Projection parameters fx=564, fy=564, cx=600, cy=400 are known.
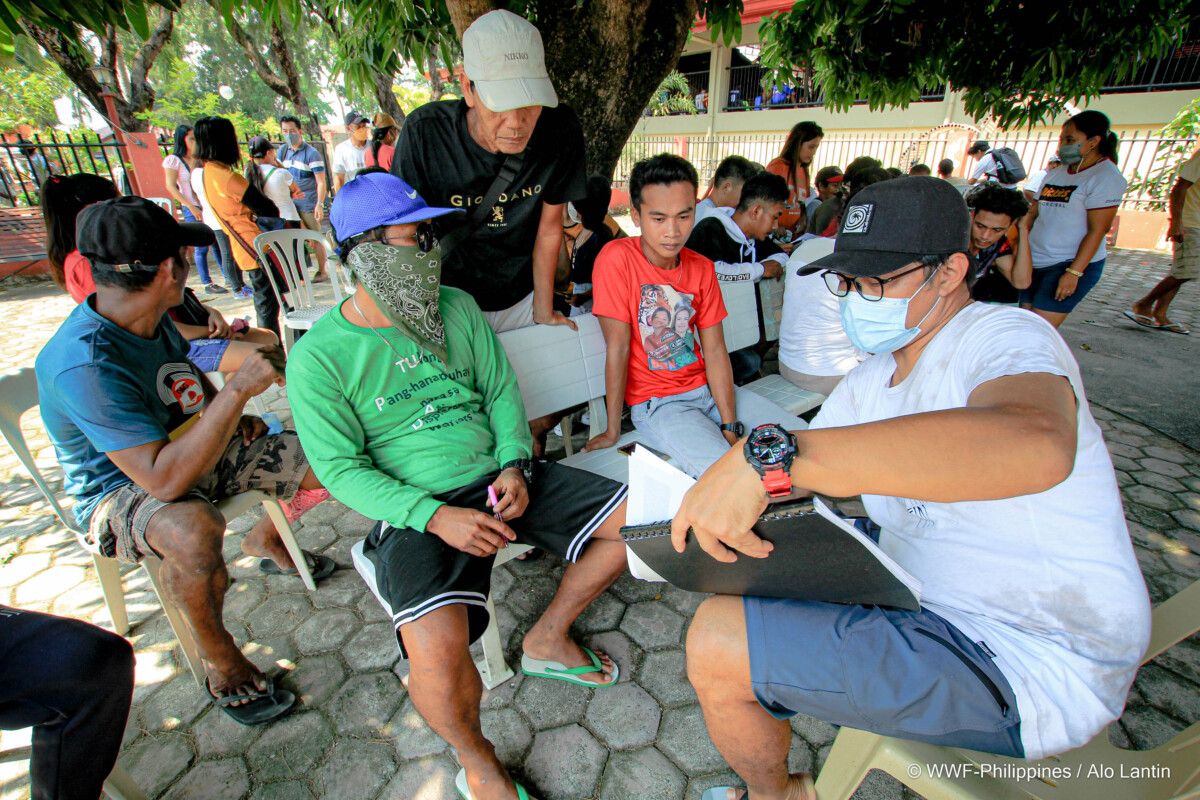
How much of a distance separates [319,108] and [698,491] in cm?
5555

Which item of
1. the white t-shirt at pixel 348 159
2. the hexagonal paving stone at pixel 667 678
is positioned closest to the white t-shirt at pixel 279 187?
the white t-shirt at pixel 348 159

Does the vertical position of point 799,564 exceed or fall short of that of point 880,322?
it falls short

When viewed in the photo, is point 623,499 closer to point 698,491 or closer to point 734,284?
point 698,491

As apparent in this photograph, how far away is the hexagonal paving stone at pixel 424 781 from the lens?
5.80ft

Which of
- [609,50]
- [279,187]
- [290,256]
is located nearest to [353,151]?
[279,187]

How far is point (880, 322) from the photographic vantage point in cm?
146

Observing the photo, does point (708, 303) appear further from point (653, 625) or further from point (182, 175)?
point (182, 175)

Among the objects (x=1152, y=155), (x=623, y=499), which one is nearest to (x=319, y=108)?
(x=1152, y=155)

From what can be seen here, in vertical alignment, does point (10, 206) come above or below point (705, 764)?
above

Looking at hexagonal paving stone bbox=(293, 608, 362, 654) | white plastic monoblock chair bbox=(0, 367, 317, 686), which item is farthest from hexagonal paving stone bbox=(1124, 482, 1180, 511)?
white plastic monoblock chair bbox=(0, 367, 317, 686)

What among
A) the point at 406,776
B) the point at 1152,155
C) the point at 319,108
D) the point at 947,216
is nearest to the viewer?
the point at 947,216

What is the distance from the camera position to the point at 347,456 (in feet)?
5.97

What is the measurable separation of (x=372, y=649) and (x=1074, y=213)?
556 cm

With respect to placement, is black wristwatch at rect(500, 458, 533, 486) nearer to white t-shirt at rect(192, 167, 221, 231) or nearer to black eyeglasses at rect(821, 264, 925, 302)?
black eyeglasses at rect(821, 264, 925, 302)
